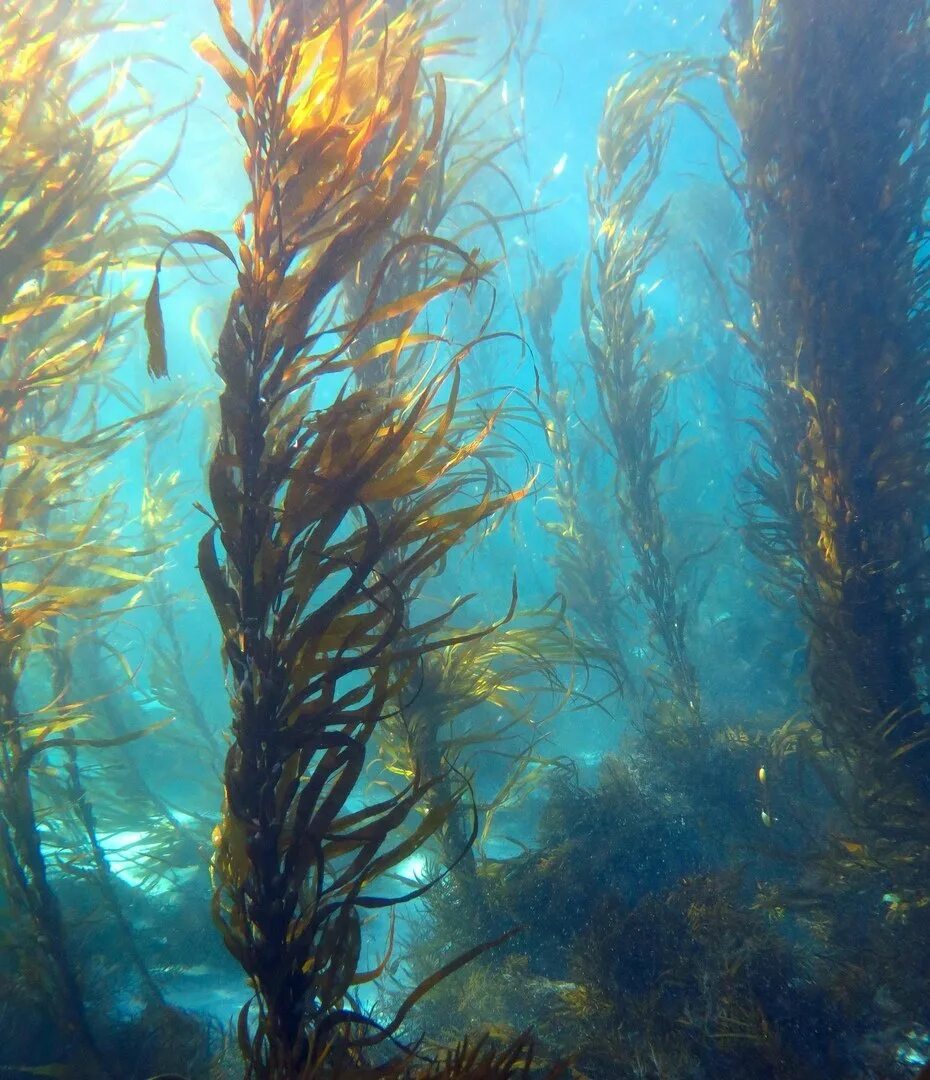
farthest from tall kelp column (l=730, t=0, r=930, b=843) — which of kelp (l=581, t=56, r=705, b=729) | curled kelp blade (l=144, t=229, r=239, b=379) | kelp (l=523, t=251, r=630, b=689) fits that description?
curled kelp blade (l=144, t=229, r=239, b=379)

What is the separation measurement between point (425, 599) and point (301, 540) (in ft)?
6.67

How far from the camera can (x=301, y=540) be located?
6.03 feet

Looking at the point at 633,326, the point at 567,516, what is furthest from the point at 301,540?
the point at 567,516

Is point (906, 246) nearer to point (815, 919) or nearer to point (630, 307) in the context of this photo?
point (630, 307)

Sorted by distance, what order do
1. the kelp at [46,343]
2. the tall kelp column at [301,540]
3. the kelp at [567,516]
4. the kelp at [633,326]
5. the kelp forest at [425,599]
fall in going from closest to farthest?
the tall kelp column at [301,540] → the kelp forest at [425,599] → the kelp at [46,343] → the kelp at [633,326] → the kelp at [567,516]

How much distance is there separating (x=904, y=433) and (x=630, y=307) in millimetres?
2972

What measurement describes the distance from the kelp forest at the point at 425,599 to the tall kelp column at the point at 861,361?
2cm

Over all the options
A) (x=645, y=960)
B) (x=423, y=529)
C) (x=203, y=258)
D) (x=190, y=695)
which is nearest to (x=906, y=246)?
(x=423, y=529)

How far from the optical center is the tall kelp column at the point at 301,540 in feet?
5.42

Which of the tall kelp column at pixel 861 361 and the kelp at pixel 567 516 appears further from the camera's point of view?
the kelp at pixel 567 516

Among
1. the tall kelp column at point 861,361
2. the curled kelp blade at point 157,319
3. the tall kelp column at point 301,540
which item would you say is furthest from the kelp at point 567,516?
the curled kelp blade at point 157,319

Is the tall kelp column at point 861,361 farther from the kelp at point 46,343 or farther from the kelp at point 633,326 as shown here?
the kelp at point 46,343

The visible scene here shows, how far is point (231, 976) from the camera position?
16.2 ft

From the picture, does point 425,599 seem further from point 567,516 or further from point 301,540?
point 567,516
